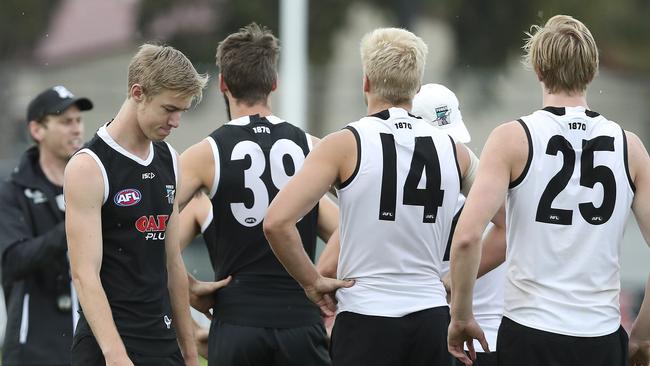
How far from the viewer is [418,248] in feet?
16.7

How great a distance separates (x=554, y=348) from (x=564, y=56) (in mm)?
1204

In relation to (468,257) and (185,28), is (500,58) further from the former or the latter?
(468,257)

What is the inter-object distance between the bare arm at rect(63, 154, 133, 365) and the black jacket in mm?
2003

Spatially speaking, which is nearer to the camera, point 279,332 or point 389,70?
point 389,70

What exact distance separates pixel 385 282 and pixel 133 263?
108 cm

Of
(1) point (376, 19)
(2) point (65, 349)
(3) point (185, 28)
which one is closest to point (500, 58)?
(1) point (376, 19)

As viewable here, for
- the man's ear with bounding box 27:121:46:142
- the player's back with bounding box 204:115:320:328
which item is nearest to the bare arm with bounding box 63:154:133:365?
the player's back with bounding box 204:115:320:328

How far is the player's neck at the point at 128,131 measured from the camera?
4914 mm

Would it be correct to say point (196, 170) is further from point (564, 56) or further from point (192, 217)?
point (564, 56)

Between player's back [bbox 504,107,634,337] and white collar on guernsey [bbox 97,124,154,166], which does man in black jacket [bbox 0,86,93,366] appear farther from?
player's back [bbox 504,107,634,337]

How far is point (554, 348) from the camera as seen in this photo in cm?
476

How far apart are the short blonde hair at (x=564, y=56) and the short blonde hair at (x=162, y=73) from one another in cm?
146

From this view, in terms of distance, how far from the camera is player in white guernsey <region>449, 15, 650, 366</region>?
4754 millimetres

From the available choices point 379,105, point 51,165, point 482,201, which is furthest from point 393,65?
point 51,165
